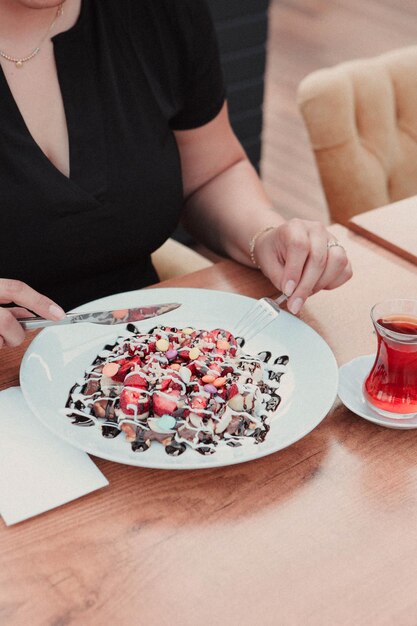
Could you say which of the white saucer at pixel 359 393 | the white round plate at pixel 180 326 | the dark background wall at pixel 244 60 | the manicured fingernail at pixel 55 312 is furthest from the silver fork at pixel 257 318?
the dark background wall at pixel 244 60

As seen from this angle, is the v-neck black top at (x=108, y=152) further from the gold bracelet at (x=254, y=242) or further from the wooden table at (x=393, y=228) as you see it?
the wooden table at (x=393, y=228)

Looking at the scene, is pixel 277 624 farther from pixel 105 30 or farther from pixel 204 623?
pixel 105 30

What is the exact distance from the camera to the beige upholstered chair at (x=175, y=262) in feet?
5.24

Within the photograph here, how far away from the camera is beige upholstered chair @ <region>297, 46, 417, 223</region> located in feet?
5.54

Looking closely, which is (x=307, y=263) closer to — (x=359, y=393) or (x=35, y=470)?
(x=359, y=393)

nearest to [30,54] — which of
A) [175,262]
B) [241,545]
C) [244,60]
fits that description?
[175,262]

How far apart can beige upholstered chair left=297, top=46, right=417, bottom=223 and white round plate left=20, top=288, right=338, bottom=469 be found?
0.70 m

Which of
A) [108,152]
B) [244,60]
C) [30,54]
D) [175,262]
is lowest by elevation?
[244,60]

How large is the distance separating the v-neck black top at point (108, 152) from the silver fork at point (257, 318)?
1.10 ft

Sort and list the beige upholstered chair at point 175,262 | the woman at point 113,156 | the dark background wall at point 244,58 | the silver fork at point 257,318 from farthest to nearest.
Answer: the dark background wall at point 244,58
the beige upholstered chair at point 175,262
the woman at point 113,156
the silver fork at point 257,318

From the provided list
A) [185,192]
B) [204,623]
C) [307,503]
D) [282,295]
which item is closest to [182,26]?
[185,192]

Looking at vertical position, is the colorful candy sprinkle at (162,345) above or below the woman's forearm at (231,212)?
above

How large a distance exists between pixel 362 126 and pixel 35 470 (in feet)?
3.89

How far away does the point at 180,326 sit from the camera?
110 centimetres
